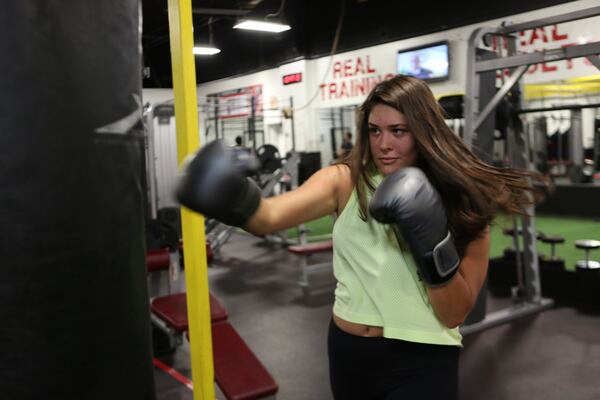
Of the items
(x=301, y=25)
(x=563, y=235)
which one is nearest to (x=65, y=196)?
(x=563, y=235)

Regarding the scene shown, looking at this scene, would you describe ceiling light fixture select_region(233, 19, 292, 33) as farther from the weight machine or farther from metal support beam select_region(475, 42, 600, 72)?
metal support beam select_region(475, 42, 600, 72)

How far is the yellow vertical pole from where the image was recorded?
50.6 inches

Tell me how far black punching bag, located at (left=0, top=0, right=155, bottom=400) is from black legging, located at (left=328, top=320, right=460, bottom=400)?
1.73 feet

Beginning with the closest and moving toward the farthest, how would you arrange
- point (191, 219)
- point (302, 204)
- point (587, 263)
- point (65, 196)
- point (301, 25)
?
point (65, 196) → point (302, 204) → point (191, 219) → point (587, 263) → point (301, 25)

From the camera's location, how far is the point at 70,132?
1010mm

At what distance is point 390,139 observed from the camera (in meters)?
1.24

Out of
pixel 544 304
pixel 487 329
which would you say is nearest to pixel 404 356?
pixel 487 329

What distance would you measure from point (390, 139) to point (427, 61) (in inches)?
306

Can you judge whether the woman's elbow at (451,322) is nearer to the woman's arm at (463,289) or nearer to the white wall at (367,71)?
the woman's arm at (463,289)

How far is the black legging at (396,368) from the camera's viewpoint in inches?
48.3

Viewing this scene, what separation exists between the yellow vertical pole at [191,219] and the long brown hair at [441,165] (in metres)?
0.42

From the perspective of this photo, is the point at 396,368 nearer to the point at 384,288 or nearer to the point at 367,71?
the point at 384,288

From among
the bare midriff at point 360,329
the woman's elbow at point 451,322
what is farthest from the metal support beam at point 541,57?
the bare midriff at point 360,329

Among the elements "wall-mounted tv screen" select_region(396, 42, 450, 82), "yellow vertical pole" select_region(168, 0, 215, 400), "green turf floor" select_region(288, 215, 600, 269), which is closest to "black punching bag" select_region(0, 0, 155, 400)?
"yellow vertical pole" select_region(168, 0, 215, 400)
